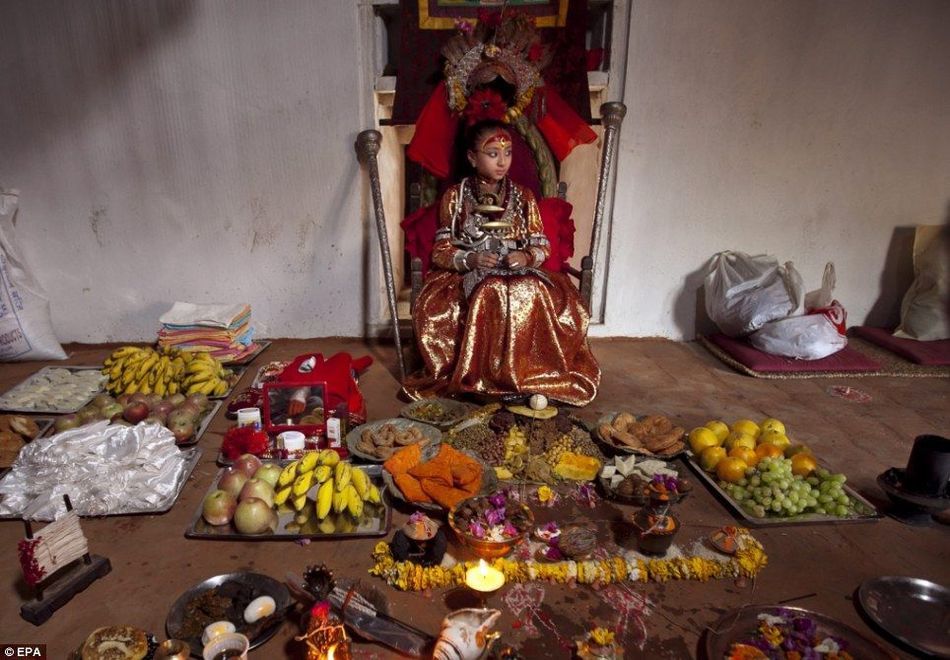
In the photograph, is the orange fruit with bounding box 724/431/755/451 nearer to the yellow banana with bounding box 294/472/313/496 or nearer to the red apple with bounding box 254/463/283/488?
the yellow banana with bounding box 294/472/313/496

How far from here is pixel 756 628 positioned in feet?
7.07

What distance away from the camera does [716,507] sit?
2.97 m

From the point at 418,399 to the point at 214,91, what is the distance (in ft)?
9.46

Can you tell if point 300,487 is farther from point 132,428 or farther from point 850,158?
point 850,158

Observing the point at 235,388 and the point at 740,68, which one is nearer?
the point at 235,388

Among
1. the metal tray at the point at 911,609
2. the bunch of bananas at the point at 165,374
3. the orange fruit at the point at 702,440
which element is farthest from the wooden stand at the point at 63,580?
the metal tray at the point at 911,609

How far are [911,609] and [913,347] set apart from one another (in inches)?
138

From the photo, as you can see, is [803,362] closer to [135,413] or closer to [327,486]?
[327,486]

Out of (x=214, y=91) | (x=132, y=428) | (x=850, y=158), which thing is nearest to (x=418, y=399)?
(x=132, y=428)

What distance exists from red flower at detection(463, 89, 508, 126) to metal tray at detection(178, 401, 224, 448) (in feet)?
8.24

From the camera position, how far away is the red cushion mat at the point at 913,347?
4871mm

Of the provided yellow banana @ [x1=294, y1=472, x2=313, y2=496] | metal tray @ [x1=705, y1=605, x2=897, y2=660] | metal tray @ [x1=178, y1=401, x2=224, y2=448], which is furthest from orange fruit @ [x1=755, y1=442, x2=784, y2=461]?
metal tray @ [x1=178, y1=401, x2=224, y2=448]

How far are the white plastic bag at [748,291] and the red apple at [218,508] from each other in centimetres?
404

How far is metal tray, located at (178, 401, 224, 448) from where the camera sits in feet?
11.1
